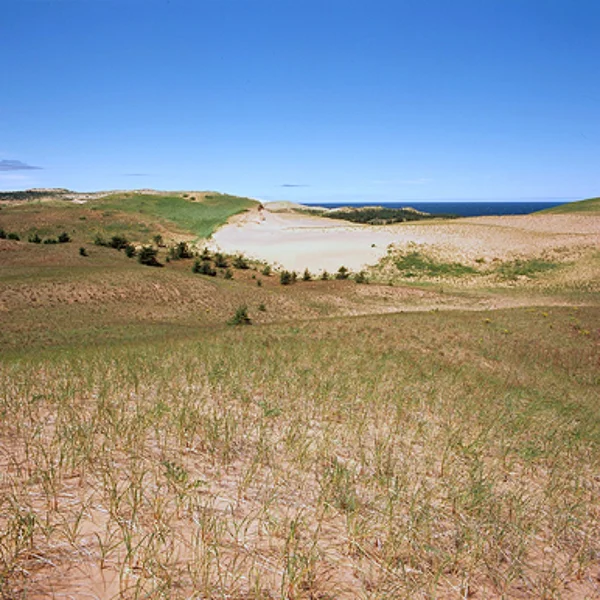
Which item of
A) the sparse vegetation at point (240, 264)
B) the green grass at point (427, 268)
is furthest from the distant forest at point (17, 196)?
the green grass at point (427, 268)

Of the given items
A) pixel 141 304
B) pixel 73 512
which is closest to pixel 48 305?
pixel 141 304

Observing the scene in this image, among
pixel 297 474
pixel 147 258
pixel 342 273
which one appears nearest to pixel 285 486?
pixel 297 474

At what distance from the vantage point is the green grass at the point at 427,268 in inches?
1354

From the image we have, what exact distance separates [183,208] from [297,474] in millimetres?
63063

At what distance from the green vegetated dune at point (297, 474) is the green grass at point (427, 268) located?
884 inches

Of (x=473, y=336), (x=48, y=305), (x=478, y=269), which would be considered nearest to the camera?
(x=473, y=336)

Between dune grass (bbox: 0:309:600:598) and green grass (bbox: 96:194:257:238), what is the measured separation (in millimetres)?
42796

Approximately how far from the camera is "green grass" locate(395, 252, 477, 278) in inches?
1354

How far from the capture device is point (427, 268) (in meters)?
35.4

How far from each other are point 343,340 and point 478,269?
2646 cm

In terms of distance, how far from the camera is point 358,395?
23.5 ft

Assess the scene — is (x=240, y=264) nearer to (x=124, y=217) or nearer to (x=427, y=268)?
(x=427, y=268)

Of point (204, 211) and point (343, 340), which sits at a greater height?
point (204, 211)

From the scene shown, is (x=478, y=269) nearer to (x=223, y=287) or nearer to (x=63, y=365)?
(x=223, y=287)
